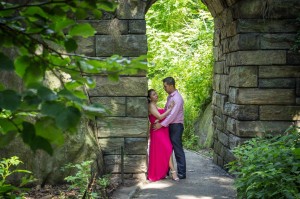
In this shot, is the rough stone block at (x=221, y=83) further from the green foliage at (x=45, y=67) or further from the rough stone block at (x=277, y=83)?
the green foliage at (x=45, y=67)

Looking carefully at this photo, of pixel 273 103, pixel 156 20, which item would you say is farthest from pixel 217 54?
pixel 156 20

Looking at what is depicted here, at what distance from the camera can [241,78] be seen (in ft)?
20.5

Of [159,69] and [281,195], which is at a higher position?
[159,69]

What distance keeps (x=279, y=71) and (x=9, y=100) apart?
5638 mm

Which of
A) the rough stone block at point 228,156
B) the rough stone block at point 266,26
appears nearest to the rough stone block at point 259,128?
the rough stone block at point 228,156

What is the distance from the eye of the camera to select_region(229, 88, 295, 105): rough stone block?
625 centimetres

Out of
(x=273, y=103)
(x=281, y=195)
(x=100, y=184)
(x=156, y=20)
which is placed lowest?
(x=100, y=184)

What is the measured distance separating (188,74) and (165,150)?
19.9 feet

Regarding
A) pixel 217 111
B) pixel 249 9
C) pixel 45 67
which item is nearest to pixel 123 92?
pixel 249 9

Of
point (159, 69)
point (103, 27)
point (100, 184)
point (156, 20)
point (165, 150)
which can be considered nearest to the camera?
point (100, 184)

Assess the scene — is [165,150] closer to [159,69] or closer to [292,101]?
[292,101]

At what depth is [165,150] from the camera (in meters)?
6.72

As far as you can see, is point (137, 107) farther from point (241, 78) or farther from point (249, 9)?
point (249, 9)

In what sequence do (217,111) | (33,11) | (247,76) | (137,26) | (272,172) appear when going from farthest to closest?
(217,111) < (247,76) < (137,26) < (272,172) < (33,11)
